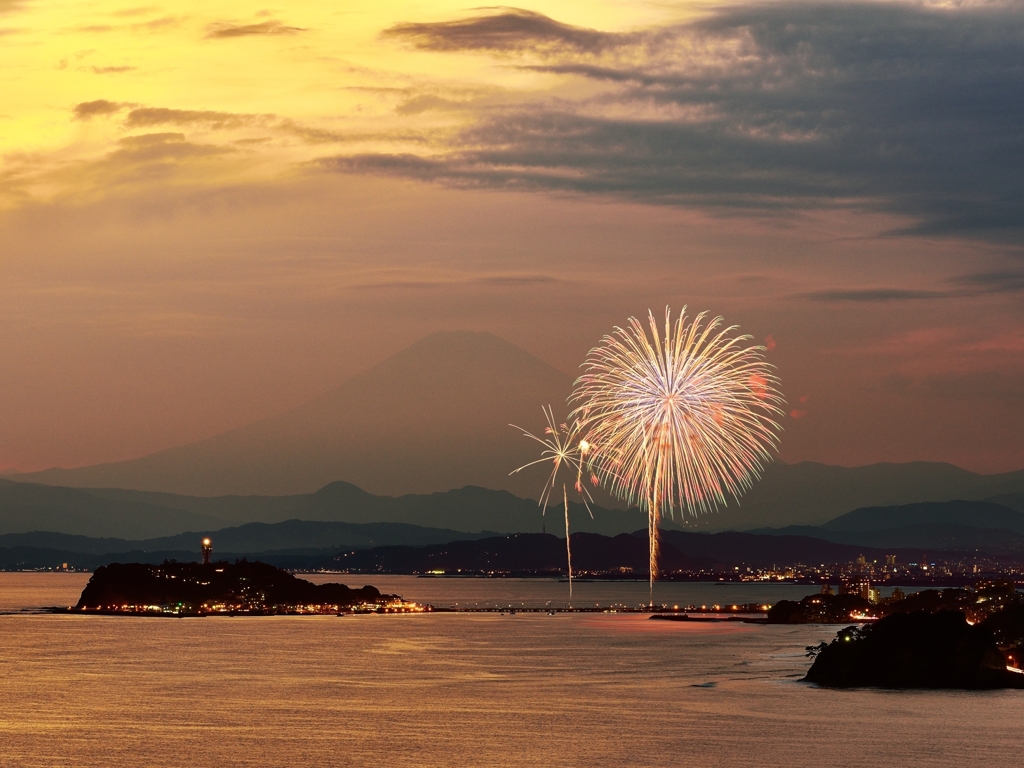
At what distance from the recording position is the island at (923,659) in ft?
423

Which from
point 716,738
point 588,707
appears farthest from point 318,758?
point 588,707

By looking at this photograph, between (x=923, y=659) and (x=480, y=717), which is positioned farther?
(x=923, y=659)

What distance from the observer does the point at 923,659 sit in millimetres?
130875

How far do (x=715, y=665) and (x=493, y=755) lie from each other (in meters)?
81.4

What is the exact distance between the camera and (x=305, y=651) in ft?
652

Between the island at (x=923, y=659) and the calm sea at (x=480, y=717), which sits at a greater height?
the island at (x=923, y=659)

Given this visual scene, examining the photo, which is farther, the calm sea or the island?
the island

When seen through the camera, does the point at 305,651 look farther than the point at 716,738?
Yes

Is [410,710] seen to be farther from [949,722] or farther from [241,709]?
[949,722]

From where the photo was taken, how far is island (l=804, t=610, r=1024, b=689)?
423ft

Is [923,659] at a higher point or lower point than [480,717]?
higher

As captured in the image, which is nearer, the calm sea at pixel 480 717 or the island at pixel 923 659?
the calm sea at pixel 480 717

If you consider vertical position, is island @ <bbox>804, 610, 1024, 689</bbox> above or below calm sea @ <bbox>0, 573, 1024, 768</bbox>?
above

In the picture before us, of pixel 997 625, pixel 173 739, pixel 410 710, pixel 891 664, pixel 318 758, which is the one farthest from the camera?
pixel 997 625
